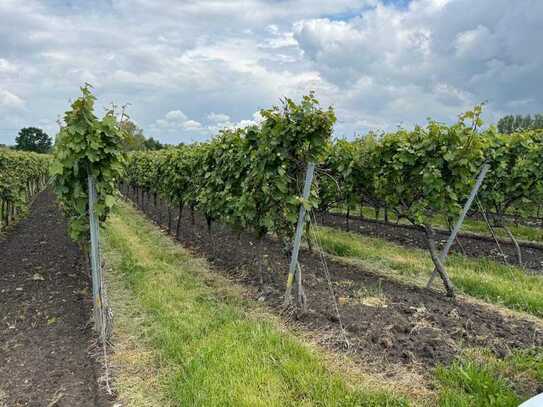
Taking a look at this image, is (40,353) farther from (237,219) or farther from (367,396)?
(237,219)

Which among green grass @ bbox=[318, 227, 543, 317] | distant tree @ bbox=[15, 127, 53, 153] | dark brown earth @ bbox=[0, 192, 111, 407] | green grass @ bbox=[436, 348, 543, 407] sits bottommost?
dark brown earth @ bbox=[0, 192, 111, 407]

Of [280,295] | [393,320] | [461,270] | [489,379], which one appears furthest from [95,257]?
[461,270]

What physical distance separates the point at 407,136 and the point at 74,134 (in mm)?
5393

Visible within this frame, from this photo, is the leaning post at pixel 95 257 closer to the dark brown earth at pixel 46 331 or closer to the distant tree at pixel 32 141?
the dark brown earth at pixel 46 331

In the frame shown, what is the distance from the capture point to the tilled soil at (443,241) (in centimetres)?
978

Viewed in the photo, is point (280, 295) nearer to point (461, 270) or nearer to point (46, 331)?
point (46, 331)

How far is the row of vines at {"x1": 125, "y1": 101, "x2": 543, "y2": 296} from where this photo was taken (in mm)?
5371

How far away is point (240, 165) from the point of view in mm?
7297

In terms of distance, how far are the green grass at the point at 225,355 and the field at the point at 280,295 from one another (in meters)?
0.02

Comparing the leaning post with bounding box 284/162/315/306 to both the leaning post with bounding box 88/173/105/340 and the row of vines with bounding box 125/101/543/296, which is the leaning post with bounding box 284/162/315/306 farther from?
the leaning post with bounding box 88/173/105/340

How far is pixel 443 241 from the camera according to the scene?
37.5ft

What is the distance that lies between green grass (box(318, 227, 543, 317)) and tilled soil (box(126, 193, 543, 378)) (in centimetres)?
63

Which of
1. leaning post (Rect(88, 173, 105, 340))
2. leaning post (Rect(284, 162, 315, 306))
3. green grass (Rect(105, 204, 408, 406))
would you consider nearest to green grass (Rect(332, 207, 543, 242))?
leaning post (Rect(284, 162, 315, 306))

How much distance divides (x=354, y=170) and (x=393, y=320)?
4.91 m
